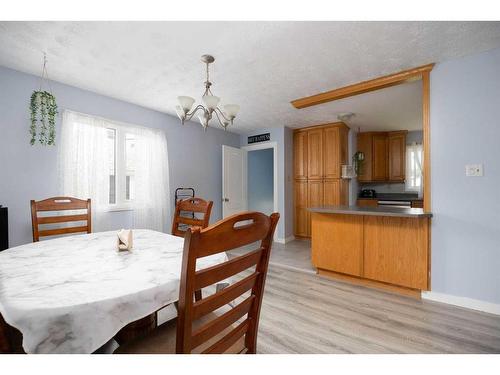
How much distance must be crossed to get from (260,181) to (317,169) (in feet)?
6.48

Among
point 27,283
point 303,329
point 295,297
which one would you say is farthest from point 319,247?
point 27,283

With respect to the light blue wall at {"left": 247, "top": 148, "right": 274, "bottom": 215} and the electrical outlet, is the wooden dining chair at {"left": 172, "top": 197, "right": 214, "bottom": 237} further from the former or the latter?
the light blue wall at {"left": 247, "top": 148, "right": 274, "bottom": 215}

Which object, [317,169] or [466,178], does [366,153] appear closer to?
[317,169]

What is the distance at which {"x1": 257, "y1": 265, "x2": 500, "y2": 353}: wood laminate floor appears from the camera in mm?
1497

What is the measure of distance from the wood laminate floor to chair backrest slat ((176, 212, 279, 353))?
92 cm

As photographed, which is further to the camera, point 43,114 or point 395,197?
point 395,197

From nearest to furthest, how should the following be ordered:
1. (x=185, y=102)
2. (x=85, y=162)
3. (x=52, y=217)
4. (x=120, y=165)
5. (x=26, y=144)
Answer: (x=52, y=217)
(x=185, y=102)
(x=26, y=144)
(x=85, y=162)
(x=120, y=165)

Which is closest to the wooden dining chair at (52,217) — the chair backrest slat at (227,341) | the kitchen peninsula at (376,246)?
the chair backrest slat at (227,341)

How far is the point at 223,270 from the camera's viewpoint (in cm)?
69

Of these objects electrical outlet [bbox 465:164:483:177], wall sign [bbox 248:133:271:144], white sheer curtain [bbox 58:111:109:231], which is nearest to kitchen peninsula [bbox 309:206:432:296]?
electrical outlet [bbox 465:164:483:177]

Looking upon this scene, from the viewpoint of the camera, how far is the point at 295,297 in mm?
2209

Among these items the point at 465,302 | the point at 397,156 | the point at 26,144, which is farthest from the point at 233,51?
the point at 397,156

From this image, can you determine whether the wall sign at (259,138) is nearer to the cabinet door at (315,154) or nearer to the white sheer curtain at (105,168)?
the cabinet door at (315,154)

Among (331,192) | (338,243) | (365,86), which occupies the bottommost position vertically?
(338,243)
